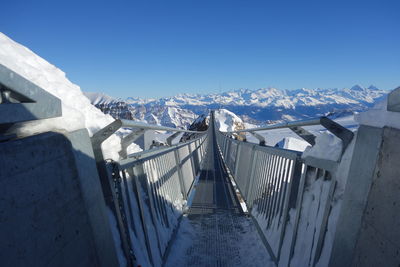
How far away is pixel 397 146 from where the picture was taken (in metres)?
1.51

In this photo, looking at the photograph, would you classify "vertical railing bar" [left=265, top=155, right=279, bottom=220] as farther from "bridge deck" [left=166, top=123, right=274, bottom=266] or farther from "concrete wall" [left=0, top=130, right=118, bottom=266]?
"concrete wall" [left=0, top=130, right=118, bottom=266]

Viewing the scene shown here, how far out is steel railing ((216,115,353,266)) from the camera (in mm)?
2268

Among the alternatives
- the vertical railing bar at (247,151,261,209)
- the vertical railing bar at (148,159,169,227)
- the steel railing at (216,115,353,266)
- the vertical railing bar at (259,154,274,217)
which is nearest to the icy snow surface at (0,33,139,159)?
the vertical railing bar at (148,159,169,227)

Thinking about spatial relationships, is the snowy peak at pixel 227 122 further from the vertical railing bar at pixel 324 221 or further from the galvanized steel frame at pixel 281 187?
the vertical railing bar at pixel 324 221

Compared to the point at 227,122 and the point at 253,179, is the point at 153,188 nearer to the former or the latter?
the point at 253,179

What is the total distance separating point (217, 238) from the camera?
4363mm

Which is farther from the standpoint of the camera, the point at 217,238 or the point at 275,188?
the point at 217,238

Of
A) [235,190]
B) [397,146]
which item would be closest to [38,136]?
[397,146]

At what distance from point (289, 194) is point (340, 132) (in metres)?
1.23

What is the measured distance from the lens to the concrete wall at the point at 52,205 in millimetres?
1230

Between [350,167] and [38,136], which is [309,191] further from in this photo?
[38,136]

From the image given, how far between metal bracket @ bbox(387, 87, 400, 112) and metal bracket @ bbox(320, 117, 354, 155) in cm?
46

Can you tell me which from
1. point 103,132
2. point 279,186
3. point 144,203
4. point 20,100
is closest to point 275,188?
point 279,186

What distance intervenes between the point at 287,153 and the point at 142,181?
1.97 meters
